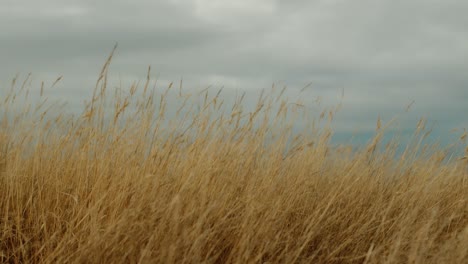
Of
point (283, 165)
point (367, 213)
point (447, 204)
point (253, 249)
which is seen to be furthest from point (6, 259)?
point (447, 204)

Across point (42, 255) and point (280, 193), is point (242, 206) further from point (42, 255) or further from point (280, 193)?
point (42, 255)

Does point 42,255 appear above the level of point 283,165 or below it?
below

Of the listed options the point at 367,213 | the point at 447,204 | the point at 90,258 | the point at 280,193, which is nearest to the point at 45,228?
the point at 90,258

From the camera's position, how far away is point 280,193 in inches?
125

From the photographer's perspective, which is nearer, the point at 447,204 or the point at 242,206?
the point at 242,206

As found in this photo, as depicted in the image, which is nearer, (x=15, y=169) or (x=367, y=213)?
(x=15, y=169)

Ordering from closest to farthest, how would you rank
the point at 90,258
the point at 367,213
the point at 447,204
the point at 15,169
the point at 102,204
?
the point at 90,258 < the point at 102,204 < the point at 15,169 < the point at 367,213 < the point at 447,204

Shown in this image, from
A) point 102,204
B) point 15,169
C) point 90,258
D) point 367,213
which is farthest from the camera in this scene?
point 367,213

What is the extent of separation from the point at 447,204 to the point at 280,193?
4.96 feet

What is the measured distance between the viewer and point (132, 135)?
11.2 feet

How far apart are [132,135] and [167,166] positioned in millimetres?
416

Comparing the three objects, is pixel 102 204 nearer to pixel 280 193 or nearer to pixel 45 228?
pixel 45 228

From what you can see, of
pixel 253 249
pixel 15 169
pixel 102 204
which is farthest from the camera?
pixel 15 169

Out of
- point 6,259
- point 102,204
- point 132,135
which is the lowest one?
point 6,259
